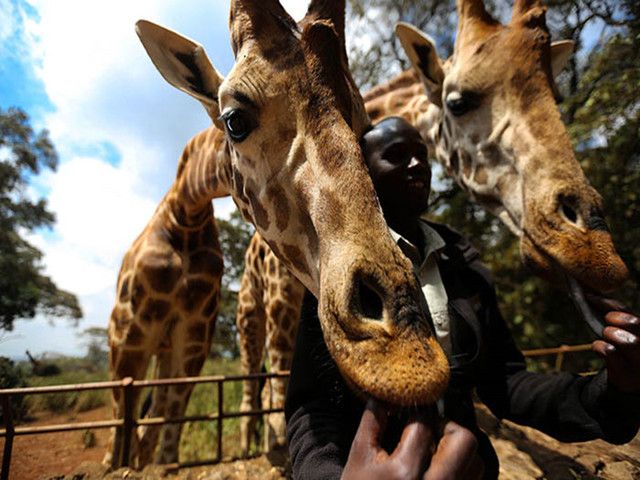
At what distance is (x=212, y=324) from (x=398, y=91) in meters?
3.36

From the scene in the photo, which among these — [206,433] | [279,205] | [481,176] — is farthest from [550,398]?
[206,433]

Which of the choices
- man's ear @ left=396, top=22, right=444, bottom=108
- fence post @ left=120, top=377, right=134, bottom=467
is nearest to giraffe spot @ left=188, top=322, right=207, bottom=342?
fence post @ left=120, top=377, right=134, bottom=467

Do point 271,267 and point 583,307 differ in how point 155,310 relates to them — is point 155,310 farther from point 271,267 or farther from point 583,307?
point 583,307

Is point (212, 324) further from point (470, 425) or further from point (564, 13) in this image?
point (564, 13)

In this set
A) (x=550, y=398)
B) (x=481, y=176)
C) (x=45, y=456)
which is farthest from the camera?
(x=481, y=176)

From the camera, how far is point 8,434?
1.94 m

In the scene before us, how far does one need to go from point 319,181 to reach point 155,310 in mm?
2271

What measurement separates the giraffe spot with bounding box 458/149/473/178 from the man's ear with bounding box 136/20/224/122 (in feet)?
6.64

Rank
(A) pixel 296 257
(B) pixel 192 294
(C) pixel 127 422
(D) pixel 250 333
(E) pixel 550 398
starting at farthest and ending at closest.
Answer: (D) pixel 250 333 → (B) pixel 192 294 → (C) pixel 127 422 → (E) pixel 550 398 → (A) pixel 296 257

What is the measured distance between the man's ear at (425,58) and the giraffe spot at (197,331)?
9.45 ft

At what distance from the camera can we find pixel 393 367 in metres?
0.85

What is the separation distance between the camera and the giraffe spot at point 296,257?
140 centimetres

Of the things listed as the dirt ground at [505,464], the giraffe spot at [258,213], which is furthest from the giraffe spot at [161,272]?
the giraffe spot at [258,213]

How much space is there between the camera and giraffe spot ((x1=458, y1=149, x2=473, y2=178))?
302 cm
